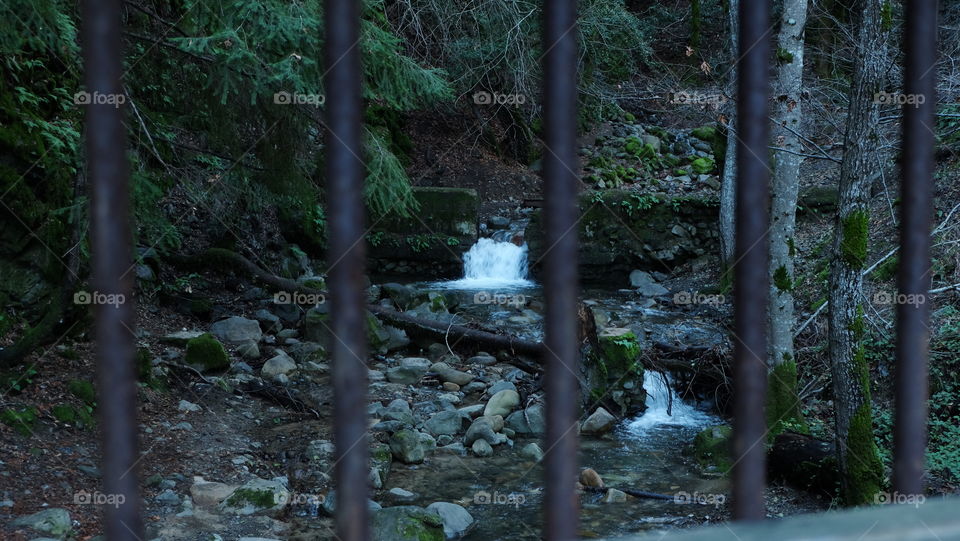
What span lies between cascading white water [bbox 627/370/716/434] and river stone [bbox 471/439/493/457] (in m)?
1.49

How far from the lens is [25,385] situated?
5.36m

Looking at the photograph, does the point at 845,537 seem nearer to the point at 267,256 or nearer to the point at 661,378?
the point at 661,378

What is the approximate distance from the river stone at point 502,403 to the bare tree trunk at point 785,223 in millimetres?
2381

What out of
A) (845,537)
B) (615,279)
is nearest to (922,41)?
(845,537)

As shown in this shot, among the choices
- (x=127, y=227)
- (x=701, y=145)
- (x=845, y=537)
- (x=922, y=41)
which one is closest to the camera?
(x=845, y=537)

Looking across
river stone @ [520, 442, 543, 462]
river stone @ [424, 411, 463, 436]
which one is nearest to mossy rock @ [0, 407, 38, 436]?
river stone @ [424, 411, 463, 436]

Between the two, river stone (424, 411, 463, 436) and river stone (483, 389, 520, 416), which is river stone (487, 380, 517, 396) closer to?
river stone (483, 389, 520, 416)

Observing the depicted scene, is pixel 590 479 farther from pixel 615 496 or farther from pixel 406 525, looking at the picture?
pixel 406 525

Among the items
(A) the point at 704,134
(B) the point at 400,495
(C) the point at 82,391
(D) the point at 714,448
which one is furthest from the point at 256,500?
(A) the point at 704,134

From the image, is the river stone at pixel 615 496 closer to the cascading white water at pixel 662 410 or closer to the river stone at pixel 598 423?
the river stone at pixel 598 423

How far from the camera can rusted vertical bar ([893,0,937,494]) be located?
113 centimetres

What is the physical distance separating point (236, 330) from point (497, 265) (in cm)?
618

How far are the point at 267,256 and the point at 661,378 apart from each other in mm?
6158

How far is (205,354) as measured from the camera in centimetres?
752
